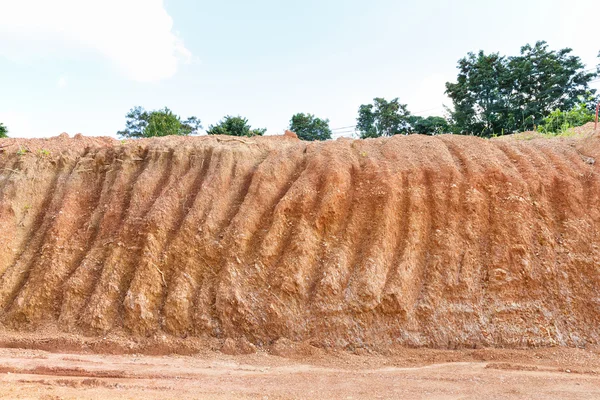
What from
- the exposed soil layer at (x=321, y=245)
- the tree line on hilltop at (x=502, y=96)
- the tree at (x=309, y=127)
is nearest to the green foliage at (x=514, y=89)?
the tree line on hilltop at (x=502, y=96)

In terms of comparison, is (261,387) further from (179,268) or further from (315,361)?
(179,268)

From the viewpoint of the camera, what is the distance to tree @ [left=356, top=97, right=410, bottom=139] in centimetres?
4244

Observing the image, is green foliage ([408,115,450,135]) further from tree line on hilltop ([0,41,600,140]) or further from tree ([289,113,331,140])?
tree ([289,113,331,140])

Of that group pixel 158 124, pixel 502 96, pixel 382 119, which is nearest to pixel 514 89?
pixel 502 96

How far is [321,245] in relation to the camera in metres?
10.2

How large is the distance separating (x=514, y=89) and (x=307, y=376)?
1308 inches

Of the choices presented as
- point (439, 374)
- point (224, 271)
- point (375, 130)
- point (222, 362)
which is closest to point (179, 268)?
point (224, 271)

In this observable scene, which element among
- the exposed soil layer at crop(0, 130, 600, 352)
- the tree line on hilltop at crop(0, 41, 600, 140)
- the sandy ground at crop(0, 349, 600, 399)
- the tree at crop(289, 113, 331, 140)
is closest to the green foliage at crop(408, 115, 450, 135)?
the tree line on hilltop at crop(0, 41, 600, 140)

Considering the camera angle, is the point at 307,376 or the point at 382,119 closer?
the point at 307,376

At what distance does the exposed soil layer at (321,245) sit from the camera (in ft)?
29.1

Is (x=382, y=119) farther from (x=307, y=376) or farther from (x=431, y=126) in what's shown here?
(x=307, y=376)

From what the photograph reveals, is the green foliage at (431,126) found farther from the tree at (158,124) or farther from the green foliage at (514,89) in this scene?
the tree at (158,124)

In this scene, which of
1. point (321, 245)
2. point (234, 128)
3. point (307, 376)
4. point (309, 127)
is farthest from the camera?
point (309, 127)

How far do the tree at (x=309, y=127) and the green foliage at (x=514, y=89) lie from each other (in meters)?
11.1
